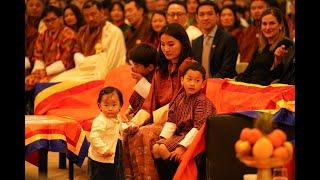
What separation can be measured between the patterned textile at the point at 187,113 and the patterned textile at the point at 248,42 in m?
3.34

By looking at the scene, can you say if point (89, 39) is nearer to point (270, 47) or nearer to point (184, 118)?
point (270, 47)

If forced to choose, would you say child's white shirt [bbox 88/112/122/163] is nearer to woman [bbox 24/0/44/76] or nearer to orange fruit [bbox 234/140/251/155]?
orange fruit [bbox 234/140/251/155]

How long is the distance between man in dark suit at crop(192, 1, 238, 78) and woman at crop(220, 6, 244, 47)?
1.66 m

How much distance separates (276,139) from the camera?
3.45 meters

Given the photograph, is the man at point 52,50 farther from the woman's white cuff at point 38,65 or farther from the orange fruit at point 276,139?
the orange fruit at point 276,139

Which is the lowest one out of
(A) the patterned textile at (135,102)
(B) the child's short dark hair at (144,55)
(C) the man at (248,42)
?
(A) the patterned textile at (135,102)

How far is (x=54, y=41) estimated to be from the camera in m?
7.50

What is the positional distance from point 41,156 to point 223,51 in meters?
1.67

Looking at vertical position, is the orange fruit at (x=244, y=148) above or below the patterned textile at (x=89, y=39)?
below

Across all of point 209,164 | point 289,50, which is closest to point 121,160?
point 209,164

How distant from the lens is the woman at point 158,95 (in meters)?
5.00

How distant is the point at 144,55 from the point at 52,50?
241 cm

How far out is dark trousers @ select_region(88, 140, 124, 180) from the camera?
4.91 meters

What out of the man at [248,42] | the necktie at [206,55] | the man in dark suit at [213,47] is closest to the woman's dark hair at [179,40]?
the man in dark suit at [213,47]
